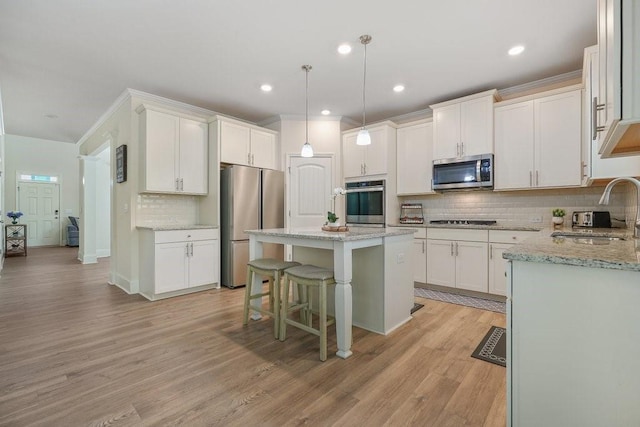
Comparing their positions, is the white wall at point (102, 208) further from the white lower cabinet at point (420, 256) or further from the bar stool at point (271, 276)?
the white lower cabinet at point (420, 256)

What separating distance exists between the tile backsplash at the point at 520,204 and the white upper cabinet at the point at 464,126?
25.1 inches

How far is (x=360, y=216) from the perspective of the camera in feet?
15.8

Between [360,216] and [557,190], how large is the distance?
253 cm

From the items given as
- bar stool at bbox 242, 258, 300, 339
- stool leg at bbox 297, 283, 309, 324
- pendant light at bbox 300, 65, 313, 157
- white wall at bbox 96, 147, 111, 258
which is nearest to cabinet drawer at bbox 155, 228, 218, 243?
bar stool at bbox 242, 258, 300, 339

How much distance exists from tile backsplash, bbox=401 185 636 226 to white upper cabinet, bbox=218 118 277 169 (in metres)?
2.31

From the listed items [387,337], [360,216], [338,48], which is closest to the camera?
[387,337]

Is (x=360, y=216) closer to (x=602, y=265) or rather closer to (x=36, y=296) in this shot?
(x=602, y=265)

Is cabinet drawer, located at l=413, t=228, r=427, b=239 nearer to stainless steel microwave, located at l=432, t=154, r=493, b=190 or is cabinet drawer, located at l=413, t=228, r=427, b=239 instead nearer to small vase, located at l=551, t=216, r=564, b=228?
stainless steel microwave, located at l=432, t=154, r=493, b=190

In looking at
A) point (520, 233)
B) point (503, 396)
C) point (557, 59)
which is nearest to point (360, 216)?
point (520, 233)

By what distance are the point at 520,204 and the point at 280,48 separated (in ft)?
11.3

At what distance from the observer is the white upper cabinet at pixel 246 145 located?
171 inches

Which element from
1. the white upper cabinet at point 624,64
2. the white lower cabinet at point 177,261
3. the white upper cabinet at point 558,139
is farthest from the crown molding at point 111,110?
the white upper cabinet at point 558,139

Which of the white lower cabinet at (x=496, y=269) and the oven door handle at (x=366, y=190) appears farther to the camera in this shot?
the oven door handle at (x=366, y=190)

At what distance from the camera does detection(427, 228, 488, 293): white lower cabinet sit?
362cm
